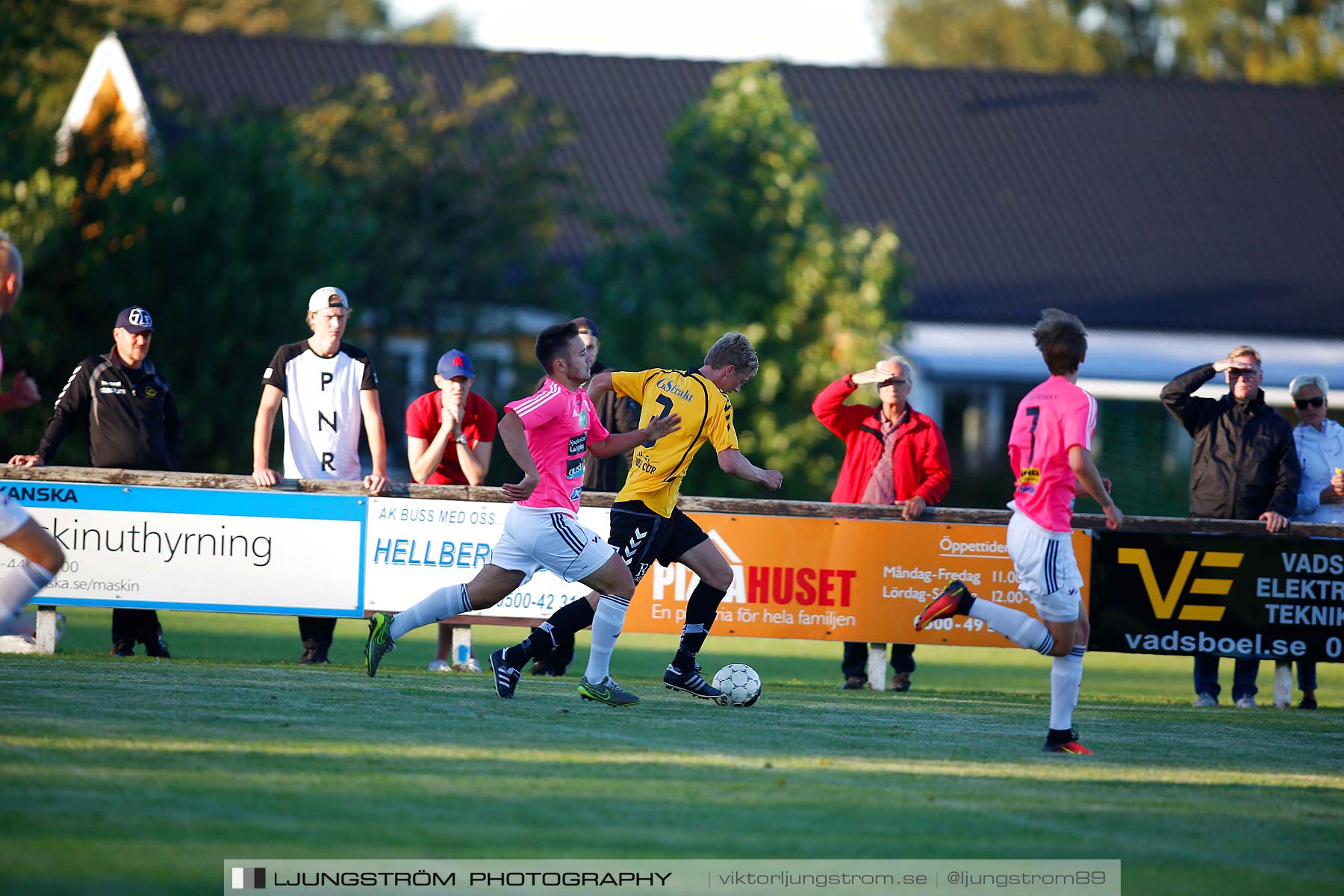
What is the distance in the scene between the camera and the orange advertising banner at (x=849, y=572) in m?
11.1

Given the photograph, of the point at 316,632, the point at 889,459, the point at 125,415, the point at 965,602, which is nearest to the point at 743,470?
the point at 965,602

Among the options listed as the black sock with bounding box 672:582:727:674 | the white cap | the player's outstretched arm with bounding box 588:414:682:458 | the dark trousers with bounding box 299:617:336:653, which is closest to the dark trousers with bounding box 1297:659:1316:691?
the black sock with bounding box 672:582:727:674

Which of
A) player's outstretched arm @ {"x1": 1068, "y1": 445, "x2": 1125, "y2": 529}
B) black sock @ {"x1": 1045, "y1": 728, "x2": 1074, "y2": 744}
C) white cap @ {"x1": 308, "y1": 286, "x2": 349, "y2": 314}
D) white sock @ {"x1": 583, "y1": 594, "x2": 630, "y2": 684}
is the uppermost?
white cap @ {"x1": 308, "y1": 286, "x2": 349, "y2": 314}

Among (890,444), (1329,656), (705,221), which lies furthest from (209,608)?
(705,221)

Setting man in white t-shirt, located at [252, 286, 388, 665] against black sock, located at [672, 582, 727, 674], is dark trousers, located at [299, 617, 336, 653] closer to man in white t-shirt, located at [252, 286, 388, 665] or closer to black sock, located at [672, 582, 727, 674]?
man in white t-shirt, located at [252, 286, 388, 665]

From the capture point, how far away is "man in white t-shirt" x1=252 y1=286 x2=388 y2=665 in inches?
420

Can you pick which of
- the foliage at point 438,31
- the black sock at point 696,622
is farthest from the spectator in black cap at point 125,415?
the foliage at point 438,31

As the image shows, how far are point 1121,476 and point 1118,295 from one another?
8.46 meters

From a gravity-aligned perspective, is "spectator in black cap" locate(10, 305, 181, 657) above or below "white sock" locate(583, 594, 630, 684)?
above

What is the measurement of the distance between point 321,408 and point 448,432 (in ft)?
2.97

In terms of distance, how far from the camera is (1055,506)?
26.0 ft

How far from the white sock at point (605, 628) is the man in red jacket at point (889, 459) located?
2729 millimetres

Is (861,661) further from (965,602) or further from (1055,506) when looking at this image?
(1055,506)

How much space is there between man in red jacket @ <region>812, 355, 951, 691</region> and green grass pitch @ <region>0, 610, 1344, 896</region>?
3.41 feet
